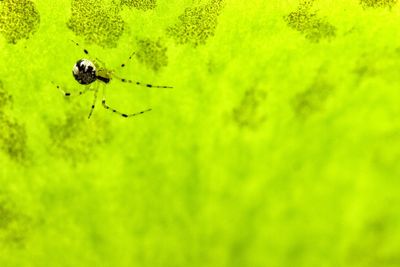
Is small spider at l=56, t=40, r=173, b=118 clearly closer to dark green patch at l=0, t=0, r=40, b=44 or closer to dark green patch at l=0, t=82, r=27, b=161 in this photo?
dark green patch at l=0, t=82, r=27, b=161

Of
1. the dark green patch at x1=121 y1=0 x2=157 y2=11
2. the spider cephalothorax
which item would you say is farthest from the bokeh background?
the spider cephalothorax

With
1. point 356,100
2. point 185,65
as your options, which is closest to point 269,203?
point 356,100

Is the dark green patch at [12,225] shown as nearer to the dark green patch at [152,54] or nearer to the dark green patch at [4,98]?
the dark green patch at [4,98]

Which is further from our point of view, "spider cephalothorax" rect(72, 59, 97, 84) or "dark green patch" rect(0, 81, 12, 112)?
"dark green patch" rect(0, 81, 12, 112)

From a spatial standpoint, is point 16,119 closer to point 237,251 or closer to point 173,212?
point 173,212

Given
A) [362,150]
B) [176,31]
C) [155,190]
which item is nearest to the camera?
[362,150]
